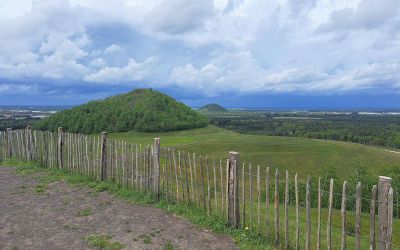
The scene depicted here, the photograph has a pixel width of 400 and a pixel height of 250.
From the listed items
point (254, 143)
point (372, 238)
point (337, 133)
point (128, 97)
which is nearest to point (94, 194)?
point (372, 238)

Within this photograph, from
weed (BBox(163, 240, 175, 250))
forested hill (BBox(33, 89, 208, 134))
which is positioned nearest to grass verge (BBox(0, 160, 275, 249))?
weed (BBox(163, 240, 175, 250))

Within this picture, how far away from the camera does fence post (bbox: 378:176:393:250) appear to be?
5736 millimetres

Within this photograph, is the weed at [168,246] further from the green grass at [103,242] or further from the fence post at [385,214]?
→ the fence post at [385,214]

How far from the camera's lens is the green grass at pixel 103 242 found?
24.9 feet

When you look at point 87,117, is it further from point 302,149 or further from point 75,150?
point 75,150

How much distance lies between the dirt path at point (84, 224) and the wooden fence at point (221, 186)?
0.98m

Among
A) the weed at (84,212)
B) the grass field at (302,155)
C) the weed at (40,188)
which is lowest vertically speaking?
the grass field at (302,155)

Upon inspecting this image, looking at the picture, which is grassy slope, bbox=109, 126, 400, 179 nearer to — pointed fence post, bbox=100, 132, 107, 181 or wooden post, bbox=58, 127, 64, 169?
wooden post, bbox=58, 127, 64, 169

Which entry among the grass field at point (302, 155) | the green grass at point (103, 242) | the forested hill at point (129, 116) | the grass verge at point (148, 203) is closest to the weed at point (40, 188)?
the grass verge at point (148, 203)

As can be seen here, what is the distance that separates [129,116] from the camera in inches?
3253

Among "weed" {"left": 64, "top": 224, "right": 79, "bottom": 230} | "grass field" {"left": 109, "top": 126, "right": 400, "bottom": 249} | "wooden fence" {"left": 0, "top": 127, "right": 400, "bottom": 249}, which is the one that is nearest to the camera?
"wooden fence" {"left": 0, "top": 127, "right": 400, "bottom": 249}

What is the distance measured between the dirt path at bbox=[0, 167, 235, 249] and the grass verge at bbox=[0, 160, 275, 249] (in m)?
0.26

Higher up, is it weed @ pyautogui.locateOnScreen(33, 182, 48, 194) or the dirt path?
weed @ pyautogui.locateOnScreen(33, 182, 48, 194)

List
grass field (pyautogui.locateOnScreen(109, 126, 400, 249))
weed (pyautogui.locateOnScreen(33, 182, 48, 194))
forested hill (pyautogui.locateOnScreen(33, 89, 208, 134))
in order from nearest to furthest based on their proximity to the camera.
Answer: weed (pyautogui.locateOnScreen(33, 182, 48, 194))
grass field (pyautogui.locateOnScreen(109, 126, 400, 249))
forested hill (pyautogui.locateOnScreen(33, 89, 208, 134))
